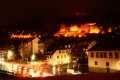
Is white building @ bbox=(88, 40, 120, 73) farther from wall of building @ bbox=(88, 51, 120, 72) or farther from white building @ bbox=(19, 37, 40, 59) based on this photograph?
white building @ bbox=(19, 37, 40, 59)

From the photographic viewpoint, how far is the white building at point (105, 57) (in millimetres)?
21231

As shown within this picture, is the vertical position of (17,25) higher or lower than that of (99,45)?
higher

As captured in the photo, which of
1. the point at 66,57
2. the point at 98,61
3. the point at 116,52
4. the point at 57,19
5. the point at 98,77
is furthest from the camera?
the point at 57,19

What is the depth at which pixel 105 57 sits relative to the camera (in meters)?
22.3

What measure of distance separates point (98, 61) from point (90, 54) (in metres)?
1.44

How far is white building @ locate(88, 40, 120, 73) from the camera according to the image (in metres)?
21.2

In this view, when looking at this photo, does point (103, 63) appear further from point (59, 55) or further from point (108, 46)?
point (59, 55)

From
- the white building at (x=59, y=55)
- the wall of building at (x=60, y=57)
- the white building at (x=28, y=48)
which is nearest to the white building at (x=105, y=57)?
the white building at (x=59, y=55)

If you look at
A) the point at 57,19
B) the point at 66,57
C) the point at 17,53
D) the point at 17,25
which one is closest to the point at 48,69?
the point at 66,57

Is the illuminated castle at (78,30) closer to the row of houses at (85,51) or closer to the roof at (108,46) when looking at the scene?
the row of houses at (85,51)

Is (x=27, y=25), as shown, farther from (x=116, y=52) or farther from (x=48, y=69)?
(x=116, y=52)

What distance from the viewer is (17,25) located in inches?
3137

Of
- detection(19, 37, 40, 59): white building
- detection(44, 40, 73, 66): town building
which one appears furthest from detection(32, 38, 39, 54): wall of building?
detection(44, 40, 73, 66): town building

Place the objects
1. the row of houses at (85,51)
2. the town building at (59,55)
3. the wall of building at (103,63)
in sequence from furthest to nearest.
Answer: the town building at (59,55) → the row of houses at (85,51) → the wall of building at (103,63)
